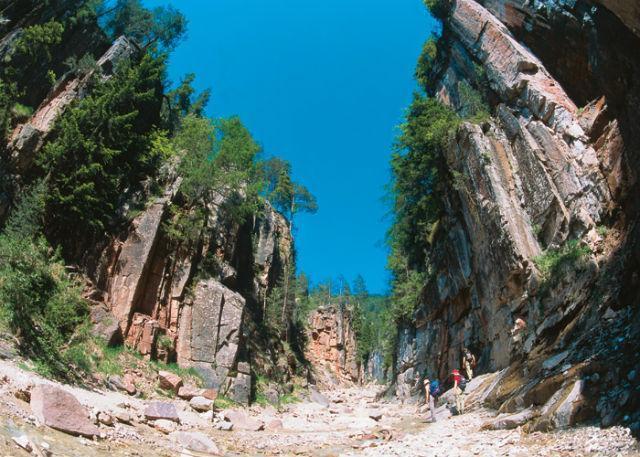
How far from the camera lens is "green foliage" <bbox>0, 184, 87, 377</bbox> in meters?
13.6

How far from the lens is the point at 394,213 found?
116 ft

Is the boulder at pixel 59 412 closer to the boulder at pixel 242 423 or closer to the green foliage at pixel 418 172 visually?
the boulder at pixel 242 423

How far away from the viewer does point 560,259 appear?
16.1 meters

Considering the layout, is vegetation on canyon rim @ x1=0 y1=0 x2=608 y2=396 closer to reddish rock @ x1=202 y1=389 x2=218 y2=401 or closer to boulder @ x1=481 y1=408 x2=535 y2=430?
reddish rock @ x1=202 y1=389 x2=218 y2=401

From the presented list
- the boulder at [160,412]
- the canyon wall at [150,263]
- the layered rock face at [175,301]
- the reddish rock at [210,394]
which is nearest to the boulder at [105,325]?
the canyon wall at [150,263]

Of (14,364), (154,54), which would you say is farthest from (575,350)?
(154,54)

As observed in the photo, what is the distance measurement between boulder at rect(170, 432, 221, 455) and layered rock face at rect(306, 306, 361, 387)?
4495cm

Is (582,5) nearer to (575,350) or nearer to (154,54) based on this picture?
(575,350)

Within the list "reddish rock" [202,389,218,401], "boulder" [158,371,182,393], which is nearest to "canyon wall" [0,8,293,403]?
"reddish rock" [202,389,218,401]

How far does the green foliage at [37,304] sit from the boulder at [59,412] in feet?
19.1

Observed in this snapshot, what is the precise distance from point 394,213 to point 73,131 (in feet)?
72.2

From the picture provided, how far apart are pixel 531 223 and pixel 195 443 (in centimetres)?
1567

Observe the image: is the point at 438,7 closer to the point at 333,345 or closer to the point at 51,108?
the point at 51,108

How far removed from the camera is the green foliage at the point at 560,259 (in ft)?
49.7
